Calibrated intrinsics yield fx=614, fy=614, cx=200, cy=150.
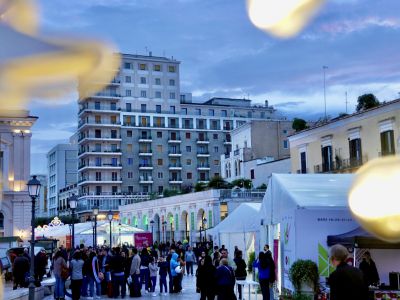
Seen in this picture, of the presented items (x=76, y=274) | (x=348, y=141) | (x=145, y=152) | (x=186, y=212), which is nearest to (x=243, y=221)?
(x=76, y=274)

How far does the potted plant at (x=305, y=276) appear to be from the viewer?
624 inches

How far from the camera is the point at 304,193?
17297 mm

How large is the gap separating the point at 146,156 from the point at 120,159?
5242mm

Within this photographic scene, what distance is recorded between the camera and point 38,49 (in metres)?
1.59

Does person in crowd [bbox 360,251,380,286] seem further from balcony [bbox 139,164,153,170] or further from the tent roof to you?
balcony [bbox 139,164,153,170]

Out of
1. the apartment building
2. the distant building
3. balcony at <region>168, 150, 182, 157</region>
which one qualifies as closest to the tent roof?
the apartment building

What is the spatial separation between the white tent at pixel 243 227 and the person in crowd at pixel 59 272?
9.44 m

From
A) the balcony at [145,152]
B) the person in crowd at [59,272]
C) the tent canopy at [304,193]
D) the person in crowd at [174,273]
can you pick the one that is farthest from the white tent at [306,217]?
the balcony at [145,152]

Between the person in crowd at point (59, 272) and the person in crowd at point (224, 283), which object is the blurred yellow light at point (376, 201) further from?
the person in crowd at point (59, 272)

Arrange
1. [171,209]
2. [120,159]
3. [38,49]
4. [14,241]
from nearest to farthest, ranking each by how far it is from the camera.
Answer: [38,49] → [14,241] → [171,209] → [120,159]

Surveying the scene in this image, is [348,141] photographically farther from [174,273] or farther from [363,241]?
[363,241]

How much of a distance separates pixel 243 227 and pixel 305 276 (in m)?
11.6

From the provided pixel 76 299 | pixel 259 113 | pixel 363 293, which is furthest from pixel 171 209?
pixel 363 293

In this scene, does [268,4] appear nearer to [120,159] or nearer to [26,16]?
[26,16]
